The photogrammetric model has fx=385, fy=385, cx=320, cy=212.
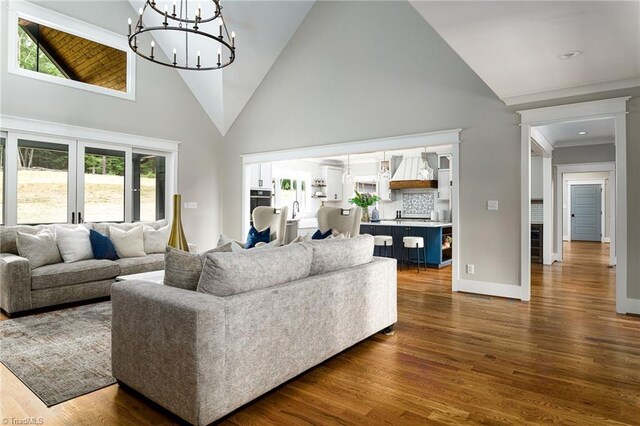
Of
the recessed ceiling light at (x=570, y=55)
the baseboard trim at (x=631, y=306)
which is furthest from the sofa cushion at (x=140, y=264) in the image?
the baseboard trim at (x=631, y=306)

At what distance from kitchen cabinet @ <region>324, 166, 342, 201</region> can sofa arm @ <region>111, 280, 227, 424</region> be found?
8.89m

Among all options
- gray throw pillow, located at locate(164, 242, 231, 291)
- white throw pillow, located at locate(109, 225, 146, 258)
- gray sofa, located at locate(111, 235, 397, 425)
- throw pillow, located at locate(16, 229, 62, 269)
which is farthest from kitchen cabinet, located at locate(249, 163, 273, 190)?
gray throw pillow, located at locate(164, 242, 231, 291)

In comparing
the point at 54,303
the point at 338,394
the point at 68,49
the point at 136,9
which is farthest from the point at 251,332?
the point at 136,9

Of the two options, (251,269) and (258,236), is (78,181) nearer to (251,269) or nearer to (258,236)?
(258,236)

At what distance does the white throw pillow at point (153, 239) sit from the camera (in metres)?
5.44

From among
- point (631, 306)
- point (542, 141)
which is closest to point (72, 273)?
point (631, 306)

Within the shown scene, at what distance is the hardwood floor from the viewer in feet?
6.74

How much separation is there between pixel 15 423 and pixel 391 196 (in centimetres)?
919

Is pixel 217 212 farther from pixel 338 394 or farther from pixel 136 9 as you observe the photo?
pixel 338 394

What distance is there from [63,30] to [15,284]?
3.87 m

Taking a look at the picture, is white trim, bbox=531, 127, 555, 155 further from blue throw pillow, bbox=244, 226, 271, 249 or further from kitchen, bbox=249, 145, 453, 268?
blue throw pillow, bbox=244, 226, 271, 249

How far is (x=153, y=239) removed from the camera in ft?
18.0

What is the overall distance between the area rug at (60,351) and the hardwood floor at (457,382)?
9cm

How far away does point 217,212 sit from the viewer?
7.88 m
